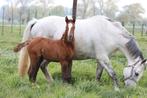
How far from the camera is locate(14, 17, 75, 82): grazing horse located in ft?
23.9

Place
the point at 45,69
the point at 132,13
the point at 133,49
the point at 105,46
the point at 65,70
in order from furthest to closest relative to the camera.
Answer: the point at 132,13 < the point at 45,69 < the point at 105,46 < the point at 133,49 < the point at 65,70

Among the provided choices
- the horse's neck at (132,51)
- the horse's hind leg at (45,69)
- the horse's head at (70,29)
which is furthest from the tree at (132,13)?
the horse's head at (70,29)

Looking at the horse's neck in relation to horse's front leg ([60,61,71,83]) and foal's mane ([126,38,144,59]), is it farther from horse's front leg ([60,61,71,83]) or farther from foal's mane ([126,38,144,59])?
horse's front leg ([60,61,71,83])

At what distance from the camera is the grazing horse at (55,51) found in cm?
727

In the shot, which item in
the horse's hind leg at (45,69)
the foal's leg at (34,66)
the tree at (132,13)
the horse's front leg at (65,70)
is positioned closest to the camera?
the horse's front leg at (65,70)

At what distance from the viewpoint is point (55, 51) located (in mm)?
7312

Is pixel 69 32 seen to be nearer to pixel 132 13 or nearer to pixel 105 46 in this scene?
pixel 105 46

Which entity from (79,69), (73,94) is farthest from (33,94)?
(79,69)

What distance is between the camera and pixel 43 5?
83.9 m

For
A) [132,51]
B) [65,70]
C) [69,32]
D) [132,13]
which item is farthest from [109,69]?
[132,13]

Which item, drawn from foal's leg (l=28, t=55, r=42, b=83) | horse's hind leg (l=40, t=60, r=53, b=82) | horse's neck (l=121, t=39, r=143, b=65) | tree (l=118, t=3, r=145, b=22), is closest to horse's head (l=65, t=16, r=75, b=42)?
foal's leg (l=28, t=55, r=42, b=83)

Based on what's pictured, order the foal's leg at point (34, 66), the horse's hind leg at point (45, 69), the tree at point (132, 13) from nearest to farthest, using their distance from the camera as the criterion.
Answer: the foal's leg at point (34, 66) → the horse's hind leg at point (45, 69) → the tree at point (132, 13)

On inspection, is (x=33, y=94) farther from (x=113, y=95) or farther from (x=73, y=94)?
(x=113, y=95)

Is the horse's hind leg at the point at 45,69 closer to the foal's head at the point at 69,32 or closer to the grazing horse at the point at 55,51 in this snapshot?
the grazing horse at the point at 55,51
